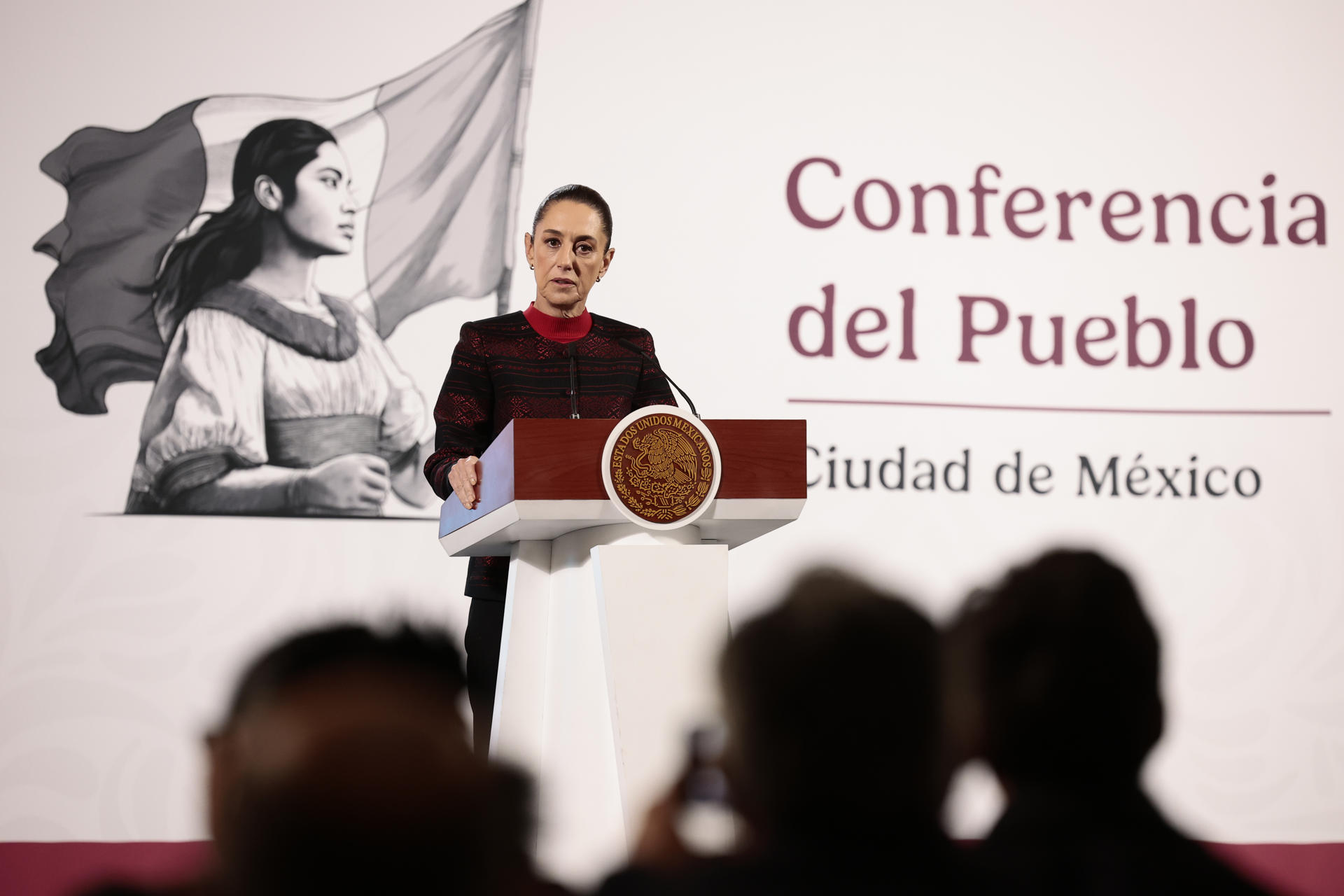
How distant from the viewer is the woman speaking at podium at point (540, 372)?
217 cm

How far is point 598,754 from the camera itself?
67.2 inches

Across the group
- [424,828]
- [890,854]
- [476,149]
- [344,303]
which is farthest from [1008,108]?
[424,828]

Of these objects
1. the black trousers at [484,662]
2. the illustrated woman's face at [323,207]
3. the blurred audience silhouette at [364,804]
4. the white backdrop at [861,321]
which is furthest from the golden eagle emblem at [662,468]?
the illustrated woman's face at [323,207]

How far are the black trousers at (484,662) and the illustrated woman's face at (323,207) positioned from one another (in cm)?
196

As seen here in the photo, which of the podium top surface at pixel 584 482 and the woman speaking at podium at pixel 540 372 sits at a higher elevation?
the woman speaking at podium at pixel 540 372

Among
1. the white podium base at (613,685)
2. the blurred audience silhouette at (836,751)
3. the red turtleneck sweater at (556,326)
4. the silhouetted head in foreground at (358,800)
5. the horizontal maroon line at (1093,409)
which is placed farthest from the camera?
the horizontal maroon line at (1093,409)

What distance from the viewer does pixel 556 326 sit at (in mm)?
2287

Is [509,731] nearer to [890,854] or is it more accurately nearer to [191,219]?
[890,854]

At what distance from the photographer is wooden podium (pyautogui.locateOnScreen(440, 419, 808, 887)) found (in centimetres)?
164

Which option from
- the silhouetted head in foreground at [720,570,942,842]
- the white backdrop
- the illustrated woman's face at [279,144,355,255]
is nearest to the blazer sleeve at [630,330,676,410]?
the silhouetted head in foreground at [720,570,942,842]

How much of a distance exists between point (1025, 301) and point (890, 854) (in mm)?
3397

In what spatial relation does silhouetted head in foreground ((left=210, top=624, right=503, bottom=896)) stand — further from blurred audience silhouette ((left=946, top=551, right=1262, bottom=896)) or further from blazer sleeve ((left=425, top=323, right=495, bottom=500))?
blazer sleeve ((left=425, top=323, right=495, bottom=500))

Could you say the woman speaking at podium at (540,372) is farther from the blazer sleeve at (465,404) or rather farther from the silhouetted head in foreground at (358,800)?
the silhouetted head in foreground at (358,800)

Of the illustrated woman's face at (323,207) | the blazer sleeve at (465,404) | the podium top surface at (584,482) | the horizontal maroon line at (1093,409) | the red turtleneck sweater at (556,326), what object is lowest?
the podium top surface at (584,482)
